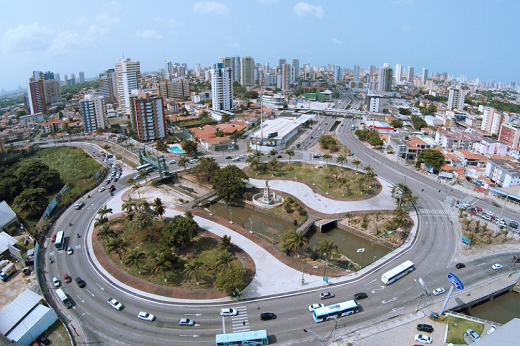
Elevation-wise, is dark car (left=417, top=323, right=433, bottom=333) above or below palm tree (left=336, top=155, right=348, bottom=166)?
below

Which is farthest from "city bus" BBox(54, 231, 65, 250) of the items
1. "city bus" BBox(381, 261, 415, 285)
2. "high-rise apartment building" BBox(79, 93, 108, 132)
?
"high-rise apartment building" BBox(79, 93, 108, 132)

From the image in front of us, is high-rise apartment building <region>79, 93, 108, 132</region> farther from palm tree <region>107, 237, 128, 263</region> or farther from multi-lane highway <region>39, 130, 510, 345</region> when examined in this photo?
palm tree <region>107, 237, 128, 263</region>

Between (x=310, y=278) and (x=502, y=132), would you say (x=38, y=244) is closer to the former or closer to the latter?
(x=310, y=278)

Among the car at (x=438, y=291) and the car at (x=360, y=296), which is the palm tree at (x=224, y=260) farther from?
the car at (x=438, y=291)

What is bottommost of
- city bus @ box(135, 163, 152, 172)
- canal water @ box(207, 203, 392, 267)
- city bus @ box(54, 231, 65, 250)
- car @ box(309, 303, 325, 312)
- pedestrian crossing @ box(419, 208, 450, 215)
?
canal water @ box(207, 203, 392, 267)

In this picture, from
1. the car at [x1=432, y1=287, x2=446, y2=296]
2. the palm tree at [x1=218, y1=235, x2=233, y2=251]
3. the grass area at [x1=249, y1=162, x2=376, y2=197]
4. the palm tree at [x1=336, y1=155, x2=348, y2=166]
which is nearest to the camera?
the car at [x1=432, y1=287, x2=446, y2=296]
